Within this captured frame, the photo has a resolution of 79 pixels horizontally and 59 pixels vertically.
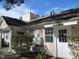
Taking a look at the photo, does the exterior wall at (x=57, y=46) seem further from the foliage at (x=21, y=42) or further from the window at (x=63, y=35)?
the foliage at (x=21, y=42)

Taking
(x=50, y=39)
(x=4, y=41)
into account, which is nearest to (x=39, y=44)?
(x=50, y=39)

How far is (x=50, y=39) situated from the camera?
14570 mm

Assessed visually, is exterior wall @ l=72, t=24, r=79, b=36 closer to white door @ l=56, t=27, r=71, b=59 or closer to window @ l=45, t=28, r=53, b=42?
white door @ l=56, t=27, r=71, b=59

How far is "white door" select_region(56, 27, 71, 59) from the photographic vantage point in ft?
41.6

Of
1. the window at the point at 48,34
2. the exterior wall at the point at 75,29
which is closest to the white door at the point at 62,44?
the exterior wall at the point at 75,29

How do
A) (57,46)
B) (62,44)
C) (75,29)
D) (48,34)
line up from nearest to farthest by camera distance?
(75,29), (62,44), (57,46), (48,34)

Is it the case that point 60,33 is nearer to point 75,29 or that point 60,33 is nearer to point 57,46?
point 57,46

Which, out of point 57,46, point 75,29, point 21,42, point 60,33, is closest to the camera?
point 75,29

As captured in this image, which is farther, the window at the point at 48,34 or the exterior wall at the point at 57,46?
the window at the point at 48,34

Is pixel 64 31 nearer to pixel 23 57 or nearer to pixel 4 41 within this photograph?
pixel 23 57

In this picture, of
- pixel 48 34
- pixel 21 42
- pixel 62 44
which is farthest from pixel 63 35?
pixel 21 42

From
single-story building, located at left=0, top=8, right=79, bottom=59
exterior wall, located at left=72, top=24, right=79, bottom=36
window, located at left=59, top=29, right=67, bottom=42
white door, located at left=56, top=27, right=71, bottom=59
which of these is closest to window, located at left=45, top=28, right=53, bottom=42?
single-story building, located at left=0, top=8, right=79, bottom=59

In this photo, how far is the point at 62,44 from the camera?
515 inches

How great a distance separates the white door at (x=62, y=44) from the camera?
12670 millimetres
